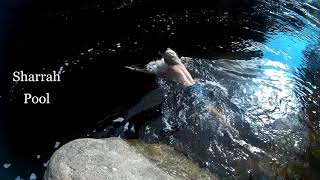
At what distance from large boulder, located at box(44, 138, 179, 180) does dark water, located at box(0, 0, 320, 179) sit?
0.88 metres

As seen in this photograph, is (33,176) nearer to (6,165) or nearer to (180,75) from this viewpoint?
(6,165)

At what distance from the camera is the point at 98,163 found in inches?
192

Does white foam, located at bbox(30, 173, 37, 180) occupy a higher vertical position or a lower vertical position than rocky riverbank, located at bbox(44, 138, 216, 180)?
lower

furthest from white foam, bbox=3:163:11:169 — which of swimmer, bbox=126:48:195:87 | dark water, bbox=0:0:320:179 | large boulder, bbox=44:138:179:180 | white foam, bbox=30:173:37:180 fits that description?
swimmer, bbox=126:48:195:87

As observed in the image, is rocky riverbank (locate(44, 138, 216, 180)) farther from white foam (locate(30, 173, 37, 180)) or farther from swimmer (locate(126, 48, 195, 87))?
swimmer (locate(126, 48, 195, 87))

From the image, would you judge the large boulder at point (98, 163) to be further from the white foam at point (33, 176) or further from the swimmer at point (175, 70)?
the swimmer at point (175, 70)

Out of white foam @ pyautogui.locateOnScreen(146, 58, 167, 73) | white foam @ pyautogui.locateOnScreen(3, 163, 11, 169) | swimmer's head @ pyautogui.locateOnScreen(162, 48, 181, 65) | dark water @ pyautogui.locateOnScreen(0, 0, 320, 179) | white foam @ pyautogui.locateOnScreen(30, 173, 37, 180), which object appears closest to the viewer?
white foam @ pyautogui.locateOnScreen(30, 173, 37, 180)

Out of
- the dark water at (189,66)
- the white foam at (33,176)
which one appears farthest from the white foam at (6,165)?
the white foam at (33,176)

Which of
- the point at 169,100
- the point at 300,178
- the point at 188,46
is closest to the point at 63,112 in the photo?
the point at 169,100

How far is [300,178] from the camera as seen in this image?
553cm

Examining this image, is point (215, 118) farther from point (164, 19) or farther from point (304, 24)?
point (304, 24)

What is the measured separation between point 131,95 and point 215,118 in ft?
5.75

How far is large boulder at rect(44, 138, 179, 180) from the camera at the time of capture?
4707mm

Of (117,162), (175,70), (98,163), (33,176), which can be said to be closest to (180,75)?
(175,70)
